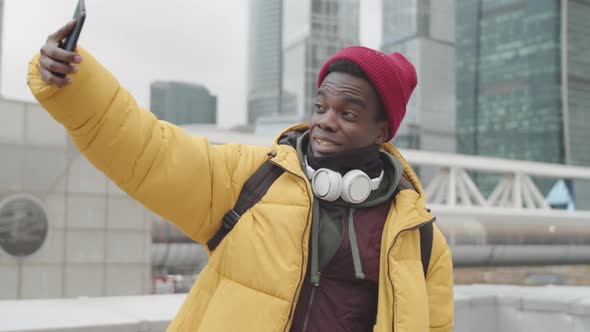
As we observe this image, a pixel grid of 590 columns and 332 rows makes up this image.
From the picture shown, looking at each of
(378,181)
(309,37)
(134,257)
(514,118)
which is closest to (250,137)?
(134,257)

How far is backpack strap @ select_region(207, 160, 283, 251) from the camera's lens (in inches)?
75.6

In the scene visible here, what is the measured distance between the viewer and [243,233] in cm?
187

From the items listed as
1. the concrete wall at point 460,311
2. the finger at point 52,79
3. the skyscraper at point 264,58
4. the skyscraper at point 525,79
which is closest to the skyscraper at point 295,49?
the skyscraper at point 264,58

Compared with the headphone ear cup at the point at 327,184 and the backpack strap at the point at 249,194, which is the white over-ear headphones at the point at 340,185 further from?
the backpack strap at the point at 249,194

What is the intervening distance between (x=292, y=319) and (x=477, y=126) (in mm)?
106960

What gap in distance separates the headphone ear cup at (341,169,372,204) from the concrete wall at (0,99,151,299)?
12.5 meters

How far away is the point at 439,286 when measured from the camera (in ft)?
6.91

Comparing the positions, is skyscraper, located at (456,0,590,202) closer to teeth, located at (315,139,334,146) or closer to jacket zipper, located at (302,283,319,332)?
teeth, located at (315,139,334,146)

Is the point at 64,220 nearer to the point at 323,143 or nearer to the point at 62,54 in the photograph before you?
the point at 323,143

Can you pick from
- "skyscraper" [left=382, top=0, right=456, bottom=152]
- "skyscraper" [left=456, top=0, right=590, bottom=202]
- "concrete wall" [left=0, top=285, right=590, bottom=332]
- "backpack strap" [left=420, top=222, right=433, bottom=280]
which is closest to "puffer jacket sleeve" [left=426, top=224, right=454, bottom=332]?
"backpack strap" [left=420, top=222, right=433, bottom=280]

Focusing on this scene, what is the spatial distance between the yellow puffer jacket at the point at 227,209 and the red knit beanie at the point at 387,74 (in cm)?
29

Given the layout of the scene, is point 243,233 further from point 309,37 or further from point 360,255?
point 309,37

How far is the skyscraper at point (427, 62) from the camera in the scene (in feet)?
392

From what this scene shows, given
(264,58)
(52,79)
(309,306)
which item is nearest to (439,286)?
(309,306)
